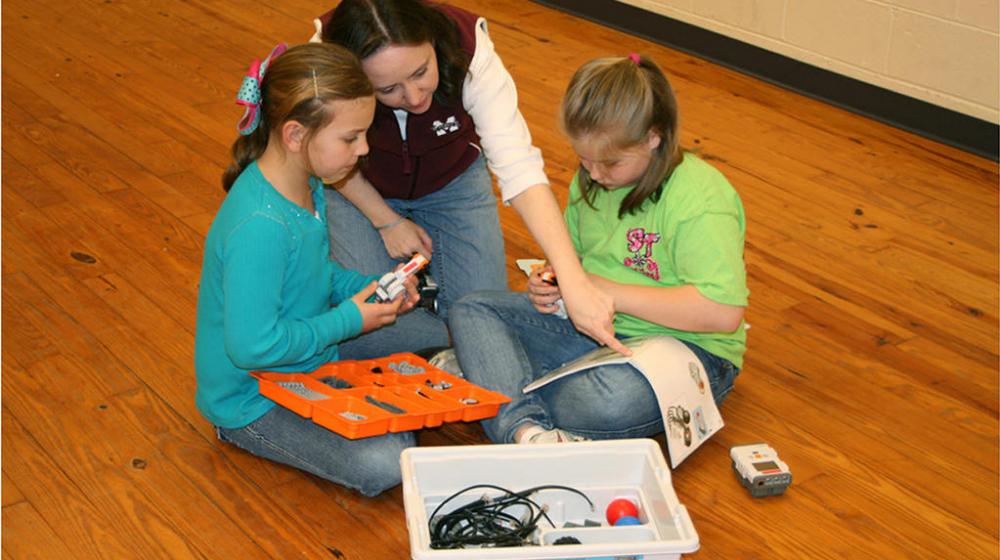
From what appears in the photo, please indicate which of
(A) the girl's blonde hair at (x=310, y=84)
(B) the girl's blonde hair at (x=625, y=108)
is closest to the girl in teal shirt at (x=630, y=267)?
(B) the girl's blonde hair at (x=625, y=108)

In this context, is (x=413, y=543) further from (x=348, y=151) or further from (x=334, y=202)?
(x=334, y=202)

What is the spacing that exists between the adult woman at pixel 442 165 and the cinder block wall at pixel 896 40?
1.36m

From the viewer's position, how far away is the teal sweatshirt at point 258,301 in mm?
1605

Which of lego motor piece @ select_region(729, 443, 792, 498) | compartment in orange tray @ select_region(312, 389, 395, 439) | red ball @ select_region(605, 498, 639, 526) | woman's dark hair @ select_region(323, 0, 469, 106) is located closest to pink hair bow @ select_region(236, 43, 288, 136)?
woman's dark hair @ select_region(323, 0, 469, 106)

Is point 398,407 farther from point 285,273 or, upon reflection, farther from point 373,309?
point 285,273

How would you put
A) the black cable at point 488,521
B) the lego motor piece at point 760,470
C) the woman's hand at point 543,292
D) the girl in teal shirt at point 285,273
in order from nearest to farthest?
the black cable at point 488,521 < the girl in teal shirt at point 285,273 < the lego motor piece at point 760,470 < the woman's hand at point 543,292

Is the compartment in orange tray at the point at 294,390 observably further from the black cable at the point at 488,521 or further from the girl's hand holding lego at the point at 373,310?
the black cable at the point at 488,521

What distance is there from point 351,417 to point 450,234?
635 millimetres

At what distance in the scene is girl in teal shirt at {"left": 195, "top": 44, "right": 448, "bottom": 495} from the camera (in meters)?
1.60

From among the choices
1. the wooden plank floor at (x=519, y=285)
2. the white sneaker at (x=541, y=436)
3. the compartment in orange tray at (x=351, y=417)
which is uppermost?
the compartment in orange tray at (x=351, y=417)

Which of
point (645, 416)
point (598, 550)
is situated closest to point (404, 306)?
point (645, 416)

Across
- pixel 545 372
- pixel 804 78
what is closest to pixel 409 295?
pixel 545 372

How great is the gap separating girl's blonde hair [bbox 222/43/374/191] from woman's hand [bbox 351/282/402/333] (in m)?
0.26

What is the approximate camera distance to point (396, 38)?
5.56 feet
